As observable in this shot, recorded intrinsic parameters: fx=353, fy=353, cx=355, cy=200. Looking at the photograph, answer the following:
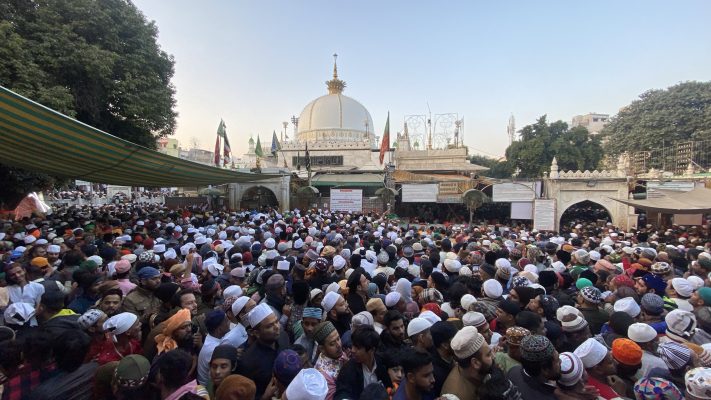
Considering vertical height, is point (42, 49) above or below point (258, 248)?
above

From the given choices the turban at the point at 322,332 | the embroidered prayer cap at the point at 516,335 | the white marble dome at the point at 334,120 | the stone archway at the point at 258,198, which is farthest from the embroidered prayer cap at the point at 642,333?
the white marble dome at the point at 334,120

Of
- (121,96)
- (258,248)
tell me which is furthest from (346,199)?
(258,248)

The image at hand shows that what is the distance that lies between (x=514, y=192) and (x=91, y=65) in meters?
17.3

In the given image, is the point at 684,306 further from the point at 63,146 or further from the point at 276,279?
the point at 63,146

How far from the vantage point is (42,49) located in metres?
10.0

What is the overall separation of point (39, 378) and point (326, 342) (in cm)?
195

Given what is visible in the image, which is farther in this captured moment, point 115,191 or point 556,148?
point 115,191

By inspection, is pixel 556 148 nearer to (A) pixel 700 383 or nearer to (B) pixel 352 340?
(A) pixel 700 383

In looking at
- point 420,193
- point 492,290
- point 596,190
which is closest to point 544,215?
point 596,190

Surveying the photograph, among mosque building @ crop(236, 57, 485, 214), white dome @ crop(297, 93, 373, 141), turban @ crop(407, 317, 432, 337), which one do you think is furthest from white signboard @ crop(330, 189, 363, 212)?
Result: turban @ crop(407, 317, 432, 337)

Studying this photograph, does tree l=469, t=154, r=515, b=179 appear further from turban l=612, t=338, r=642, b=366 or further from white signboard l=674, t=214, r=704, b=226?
turban l=612, t=338, r=642, b=366

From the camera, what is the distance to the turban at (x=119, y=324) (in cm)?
273

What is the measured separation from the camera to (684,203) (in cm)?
1177

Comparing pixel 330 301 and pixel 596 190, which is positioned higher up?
pixel 596 190
